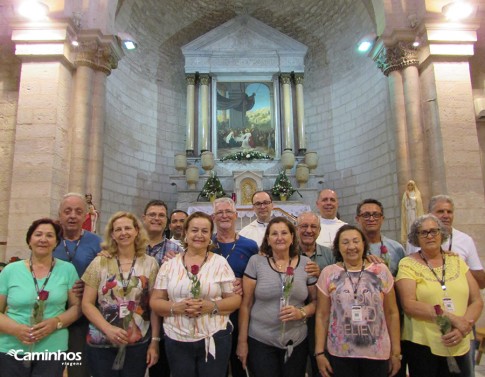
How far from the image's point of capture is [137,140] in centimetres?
1016

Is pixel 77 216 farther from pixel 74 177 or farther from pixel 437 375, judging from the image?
pixel 74 177

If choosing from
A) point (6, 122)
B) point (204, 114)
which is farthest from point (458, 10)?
point (6, 122)

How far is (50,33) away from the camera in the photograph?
655cm

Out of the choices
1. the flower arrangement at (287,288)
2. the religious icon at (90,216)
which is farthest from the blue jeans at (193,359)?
the religious icon at (90,216)

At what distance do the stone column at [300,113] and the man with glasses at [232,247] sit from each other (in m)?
8.32

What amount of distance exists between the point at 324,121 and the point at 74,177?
24.9 ft

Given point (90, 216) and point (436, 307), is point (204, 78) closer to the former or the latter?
point (90, 216)

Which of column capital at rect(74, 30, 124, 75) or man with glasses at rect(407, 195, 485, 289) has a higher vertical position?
column capital at rect(74, 30, 124, 75)

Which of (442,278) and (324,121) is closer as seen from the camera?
(442,278)

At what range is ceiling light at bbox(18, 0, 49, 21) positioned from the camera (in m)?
6.27

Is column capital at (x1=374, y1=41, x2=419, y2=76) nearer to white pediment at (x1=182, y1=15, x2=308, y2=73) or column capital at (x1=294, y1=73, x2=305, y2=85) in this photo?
column capital at (x1=294, y1=73, x2=305, y2=85)

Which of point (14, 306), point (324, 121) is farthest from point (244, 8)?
point (14, 306)

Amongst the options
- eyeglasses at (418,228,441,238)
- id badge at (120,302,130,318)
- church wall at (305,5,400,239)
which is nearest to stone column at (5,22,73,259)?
id badge at (120,302,130,318)

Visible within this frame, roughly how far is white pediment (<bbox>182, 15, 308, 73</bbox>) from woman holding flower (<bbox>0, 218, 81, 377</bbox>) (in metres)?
9.79
